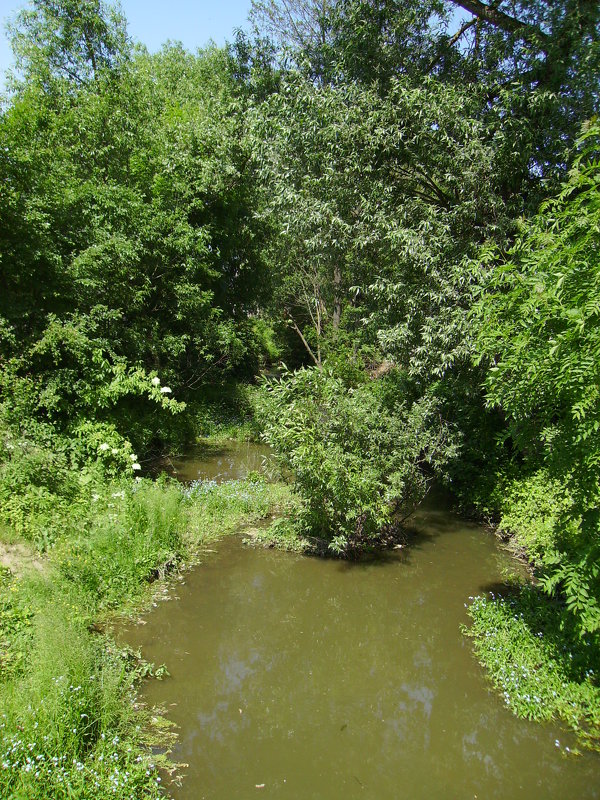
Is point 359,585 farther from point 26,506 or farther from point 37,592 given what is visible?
point 26,506

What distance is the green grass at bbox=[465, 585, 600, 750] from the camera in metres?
4.71

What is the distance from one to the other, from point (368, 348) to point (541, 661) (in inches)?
301

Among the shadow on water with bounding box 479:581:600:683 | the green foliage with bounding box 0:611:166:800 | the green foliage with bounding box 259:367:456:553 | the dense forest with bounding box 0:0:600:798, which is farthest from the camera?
the green foliage with bounding box 259:367:456:553

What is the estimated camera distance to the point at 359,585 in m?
7.23

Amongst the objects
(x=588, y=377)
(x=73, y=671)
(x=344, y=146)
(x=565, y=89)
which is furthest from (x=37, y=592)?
(x=565, y=89)

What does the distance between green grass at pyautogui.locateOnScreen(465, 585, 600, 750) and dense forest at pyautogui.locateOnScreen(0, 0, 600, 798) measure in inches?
1.0

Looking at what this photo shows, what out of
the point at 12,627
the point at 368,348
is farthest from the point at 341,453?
the point at 368,348

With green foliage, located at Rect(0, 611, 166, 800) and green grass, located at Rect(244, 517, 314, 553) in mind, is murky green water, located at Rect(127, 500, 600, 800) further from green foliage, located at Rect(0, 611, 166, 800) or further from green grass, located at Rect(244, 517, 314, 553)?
green foliage, located at Rect(0, 611, 166, 800)

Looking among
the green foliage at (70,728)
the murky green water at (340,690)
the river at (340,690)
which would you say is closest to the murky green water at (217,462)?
the river at (340,690)

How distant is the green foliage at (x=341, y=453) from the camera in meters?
7.39

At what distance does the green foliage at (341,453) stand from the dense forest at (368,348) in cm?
4

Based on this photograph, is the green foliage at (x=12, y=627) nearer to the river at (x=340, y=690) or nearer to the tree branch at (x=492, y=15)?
the river at (x=340, y=690)

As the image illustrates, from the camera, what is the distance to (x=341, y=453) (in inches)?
297

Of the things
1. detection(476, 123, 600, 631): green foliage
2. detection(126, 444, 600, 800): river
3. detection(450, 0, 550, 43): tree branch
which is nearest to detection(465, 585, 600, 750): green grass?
detection(126, 444, 600, 800): river
